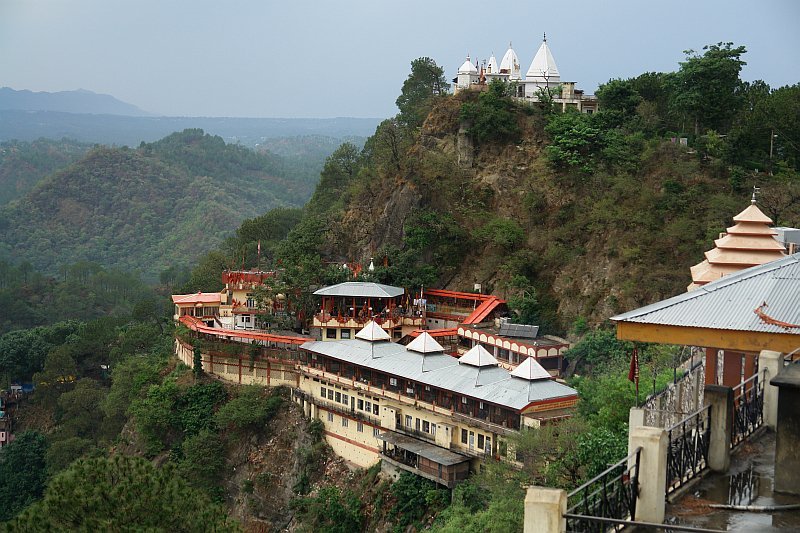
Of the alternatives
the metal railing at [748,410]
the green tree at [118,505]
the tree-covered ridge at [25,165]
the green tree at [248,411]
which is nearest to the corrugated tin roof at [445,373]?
the green tree at [248,411]

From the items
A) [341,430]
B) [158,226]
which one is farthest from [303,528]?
[158,226]

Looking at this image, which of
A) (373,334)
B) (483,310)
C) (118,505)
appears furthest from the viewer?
(483,310)

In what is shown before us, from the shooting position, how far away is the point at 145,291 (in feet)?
268

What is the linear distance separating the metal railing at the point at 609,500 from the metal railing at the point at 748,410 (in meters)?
2.02

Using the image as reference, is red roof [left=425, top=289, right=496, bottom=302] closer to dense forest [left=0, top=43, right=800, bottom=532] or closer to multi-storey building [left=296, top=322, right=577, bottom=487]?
dense forest [left=0, top=43, right=800, bottom=532]

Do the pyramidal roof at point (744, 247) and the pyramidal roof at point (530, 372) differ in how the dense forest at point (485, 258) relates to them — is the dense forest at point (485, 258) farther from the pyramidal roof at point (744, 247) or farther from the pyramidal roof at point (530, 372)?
the pyramidal roof at point (744, 247)

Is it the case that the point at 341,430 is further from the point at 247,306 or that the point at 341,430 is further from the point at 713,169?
the point at 713,169

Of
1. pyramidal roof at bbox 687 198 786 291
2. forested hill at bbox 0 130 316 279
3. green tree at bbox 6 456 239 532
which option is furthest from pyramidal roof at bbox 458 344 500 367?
forested hill at bbox 0 130 316 279

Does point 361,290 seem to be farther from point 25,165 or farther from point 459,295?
point 25,165

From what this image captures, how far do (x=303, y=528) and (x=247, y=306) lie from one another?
12130 mm

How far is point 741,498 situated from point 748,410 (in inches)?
68.8

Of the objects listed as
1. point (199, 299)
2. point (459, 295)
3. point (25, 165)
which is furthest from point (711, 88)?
point (25, 165)

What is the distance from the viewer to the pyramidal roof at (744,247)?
20.5 m

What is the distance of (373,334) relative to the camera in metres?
32.5
